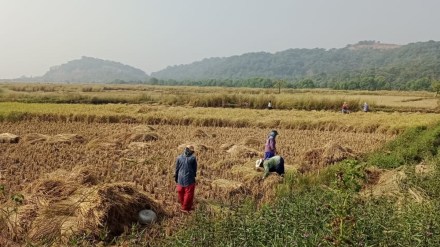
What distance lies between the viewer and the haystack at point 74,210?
20.9 ft

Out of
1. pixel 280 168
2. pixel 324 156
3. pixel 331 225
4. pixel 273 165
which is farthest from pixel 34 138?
pixel 331 225

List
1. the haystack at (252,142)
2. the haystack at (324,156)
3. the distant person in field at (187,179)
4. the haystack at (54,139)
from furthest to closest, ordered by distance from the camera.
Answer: the haystack at (252,142), the haystack at (54,139), the haystack at (324,156), the distant person in field at (187,179)

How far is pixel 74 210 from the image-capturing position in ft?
22.7

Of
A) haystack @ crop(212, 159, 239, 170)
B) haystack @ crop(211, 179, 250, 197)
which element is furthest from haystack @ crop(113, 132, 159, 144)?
haystack @ crop(211, 179, 250, 197)

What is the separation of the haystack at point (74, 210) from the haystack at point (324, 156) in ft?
20.4

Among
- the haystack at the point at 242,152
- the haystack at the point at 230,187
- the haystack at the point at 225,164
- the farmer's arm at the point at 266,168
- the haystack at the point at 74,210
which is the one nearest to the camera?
the haystack at the point at 74,210

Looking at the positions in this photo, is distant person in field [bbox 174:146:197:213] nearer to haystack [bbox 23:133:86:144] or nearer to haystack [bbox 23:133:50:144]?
haystack [bbox 23:133:86:144]

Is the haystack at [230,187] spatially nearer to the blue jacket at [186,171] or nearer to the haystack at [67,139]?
the blue jacket at [186,171]

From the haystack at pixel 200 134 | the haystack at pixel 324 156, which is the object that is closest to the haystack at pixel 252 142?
the haystack at pixel 200 134

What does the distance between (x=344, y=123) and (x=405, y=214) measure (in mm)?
17522

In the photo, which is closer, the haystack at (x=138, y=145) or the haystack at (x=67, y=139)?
the haystack at (x=138, y=145)

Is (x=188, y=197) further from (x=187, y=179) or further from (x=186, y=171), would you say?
(x=186, y=171)

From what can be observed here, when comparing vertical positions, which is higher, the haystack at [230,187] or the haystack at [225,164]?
the haystack at [230,187]

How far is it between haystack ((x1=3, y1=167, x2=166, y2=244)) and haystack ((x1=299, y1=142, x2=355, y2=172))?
20.4ft
